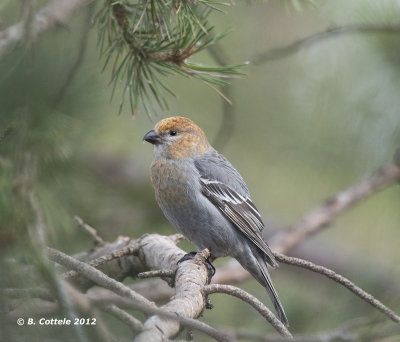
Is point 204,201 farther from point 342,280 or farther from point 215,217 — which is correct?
point 342,280

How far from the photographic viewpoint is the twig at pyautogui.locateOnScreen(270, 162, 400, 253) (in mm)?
4645

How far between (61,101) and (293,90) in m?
3.77

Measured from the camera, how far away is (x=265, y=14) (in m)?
6.84

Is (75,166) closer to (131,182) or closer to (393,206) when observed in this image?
(131,182)

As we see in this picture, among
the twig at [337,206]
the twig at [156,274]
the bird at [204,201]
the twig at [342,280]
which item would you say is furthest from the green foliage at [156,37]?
the twig at [337,206]

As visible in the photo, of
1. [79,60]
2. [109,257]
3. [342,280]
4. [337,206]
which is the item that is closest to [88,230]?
[109,257]

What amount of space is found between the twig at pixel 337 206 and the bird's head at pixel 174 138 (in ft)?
3.51

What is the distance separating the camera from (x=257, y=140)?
6.40 m

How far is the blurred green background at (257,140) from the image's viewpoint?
7.64 ft

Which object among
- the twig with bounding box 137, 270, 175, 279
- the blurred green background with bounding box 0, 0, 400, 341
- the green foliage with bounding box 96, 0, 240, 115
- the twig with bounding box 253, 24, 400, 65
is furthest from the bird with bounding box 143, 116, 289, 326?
the green foliage with bounding box 96, 0, 240, 115

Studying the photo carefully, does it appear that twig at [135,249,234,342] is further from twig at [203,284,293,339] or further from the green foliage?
the green foliage

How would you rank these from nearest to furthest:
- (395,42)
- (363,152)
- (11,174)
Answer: (11,174), (395,42), (363,152)

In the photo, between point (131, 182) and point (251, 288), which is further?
point (251, 288)

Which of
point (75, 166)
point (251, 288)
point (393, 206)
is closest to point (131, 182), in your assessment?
point (75, 166)
